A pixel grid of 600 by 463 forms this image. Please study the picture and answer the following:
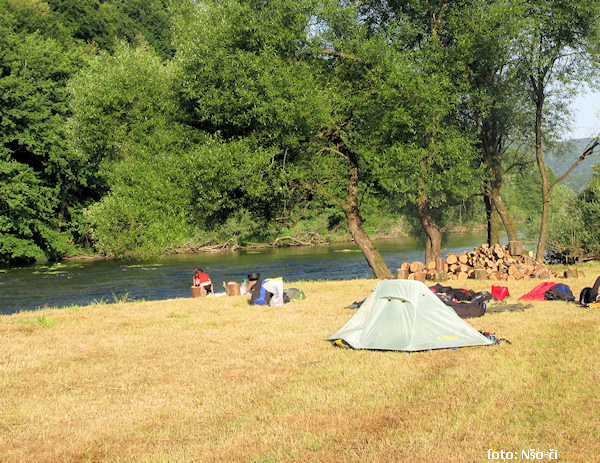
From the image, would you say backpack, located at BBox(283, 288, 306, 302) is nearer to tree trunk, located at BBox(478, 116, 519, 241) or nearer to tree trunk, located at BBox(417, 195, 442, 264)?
tree trunk, located at BBox(417, 195, 442, 264)

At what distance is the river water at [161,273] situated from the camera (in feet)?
84.9

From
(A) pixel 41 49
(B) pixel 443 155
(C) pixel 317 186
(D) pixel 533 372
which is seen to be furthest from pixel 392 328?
(A) pixel 41 49

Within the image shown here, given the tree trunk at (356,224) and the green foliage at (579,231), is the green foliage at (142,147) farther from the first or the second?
the green foliage at (579,231)

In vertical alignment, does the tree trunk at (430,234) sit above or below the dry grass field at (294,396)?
above

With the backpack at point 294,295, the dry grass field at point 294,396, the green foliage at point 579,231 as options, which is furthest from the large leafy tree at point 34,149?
the green foliage at point 579,231

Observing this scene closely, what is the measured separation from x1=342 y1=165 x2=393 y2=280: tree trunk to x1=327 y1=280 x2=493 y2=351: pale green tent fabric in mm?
10805

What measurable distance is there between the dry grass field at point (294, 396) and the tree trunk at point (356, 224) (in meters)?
9.52

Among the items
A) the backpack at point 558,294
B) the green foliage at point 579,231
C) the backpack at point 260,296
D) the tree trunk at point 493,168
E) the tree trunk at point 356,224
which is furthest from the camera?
the green foliage at point 579,231

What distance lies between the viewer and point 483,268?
68.3ft

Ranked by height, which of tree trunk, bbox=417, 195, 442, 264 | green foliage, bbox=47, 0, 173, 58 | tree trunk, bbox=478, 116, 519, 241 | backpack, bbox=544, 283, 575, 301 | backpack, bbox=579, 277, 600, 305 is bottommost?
backpack, bbox=544, 283, 575, 301

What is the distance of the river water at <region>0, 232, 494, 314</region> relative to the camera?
25.9 m

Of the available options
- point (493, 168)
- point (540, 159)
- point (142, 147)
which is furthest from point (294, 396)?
point (540, 159)

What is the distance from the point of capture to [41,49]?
129 feet

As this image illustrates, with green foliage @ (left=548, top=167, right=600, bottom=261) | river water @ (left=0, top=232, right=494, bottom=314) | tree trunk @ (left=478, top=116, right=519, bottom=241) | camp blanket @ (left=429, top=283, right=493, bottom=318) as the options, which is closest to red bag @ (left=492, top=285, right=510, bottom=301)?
camp blanket @ (left=429, top=283, right=493, bottom=318)
